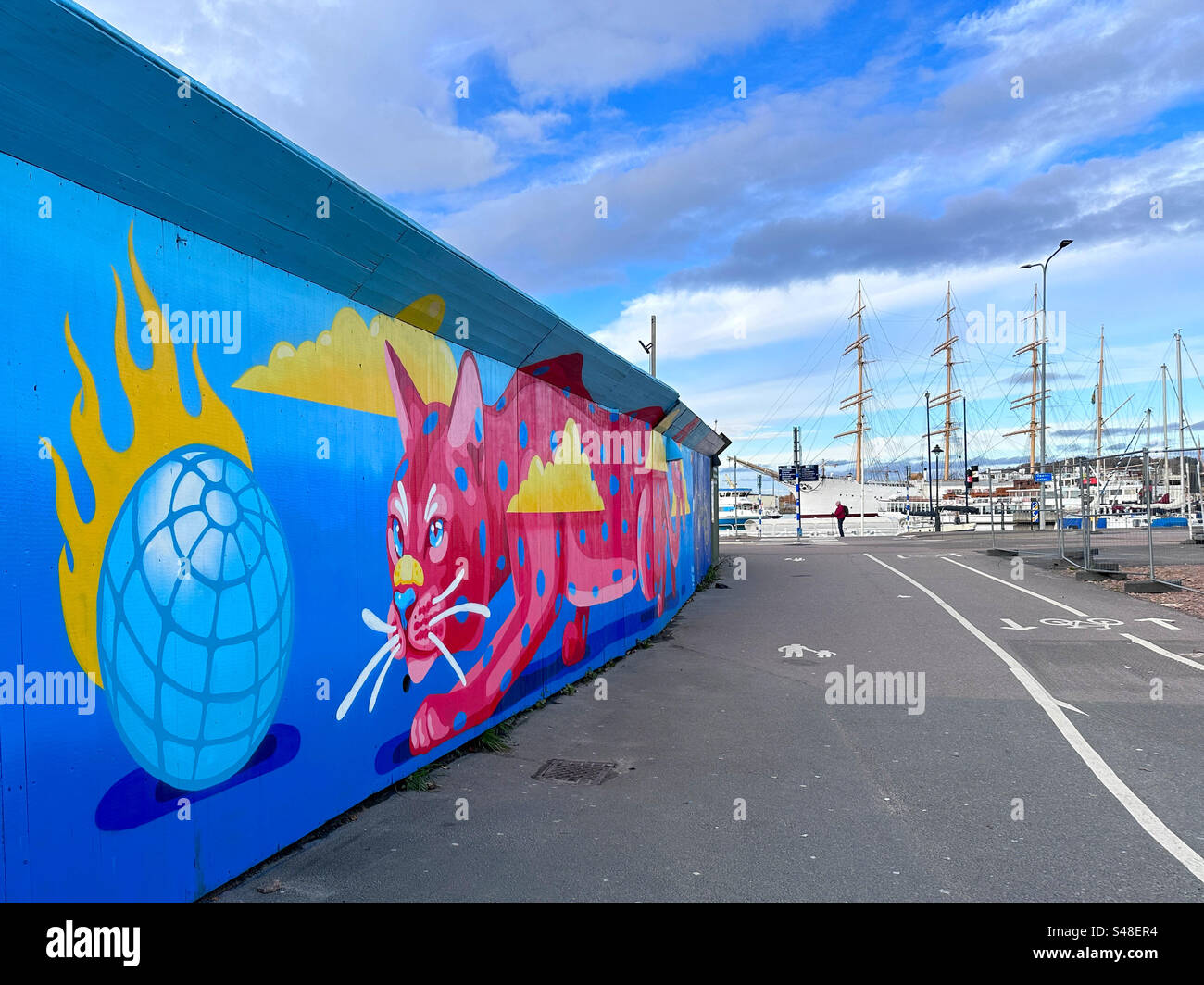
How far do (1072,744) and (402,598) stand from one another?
4.69 m

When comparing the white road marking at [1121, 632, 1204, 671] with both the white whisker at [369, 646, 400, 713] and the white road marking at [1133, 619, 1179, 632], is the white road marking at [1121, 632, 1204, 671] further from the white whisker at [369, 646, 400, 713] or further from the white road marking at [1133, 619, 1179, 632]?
the white whisker at [369, 646, 400, 713]

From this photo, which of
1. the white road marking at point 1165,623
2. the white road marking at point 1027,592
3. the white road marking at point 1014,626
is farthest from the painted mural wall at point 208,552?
the white road marking at point 1027,592

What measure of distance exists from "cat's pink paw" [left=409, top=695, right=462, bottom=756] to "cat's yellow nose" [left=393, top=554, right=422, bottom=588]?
2.60ft

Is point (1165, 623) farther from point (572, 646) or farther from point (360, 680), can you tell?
point (360, 680)

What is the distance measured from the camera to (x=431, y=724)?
17.5ft

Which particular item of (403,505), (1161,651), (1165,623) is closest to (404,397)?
(403,505)

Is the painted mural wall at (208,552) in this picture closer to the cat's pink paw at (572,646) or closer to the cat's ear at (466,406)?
the cat's ear at (466,406)

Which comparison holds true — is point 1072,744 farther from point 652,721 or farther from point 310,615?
point 310,615

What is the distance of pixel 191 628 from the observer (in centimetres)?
338

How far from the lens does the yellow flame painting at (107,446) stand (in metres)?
2.84

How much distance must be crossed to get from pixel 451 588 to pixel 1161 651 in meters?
8.09

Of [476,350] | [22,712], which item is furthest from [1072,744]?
[22,712]

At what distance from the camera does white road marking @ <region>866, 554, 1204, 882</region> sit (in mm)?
3902

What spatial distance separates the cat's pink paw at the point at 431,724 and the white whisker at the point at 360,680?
59cm
